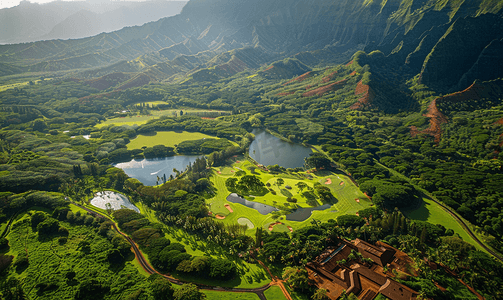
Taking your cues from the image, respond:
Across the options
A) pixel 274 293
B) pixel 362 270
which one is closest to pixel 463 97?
pixel 362 270

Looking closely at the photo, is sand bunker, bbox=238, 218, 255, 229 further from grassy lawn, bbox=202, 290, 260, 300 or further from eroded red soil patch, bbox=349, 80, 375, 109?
eroded red soil patch, bbox=349, 80, 375, 109

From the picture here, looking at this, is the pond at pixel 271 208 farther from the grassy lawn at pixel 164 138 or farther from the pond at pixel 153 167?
the grassy lawn at pixel 164 138

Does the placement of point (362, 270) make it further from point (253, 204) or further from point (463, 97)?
point (463, 97)

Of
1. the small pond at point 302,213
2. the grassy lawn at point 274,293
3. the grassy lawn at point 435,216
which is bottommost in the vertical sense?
the grassy lawn at point 435,216

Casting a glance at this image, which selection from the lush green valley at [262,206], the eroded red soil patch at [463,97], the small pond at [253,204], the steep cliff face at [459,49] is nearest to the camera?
the lush green valley at [262,206]

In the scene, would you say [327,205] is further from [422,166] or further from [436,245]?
[422,166]

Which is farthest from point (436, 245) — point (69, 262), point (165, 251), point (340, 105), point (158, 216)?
point (340, 105)

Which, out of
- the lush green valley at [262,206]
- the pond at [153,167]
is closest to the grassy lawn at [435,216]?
the lush green valley at [262,206]

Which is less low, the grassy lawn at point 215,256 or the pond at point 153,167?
the pond at point 153,167
